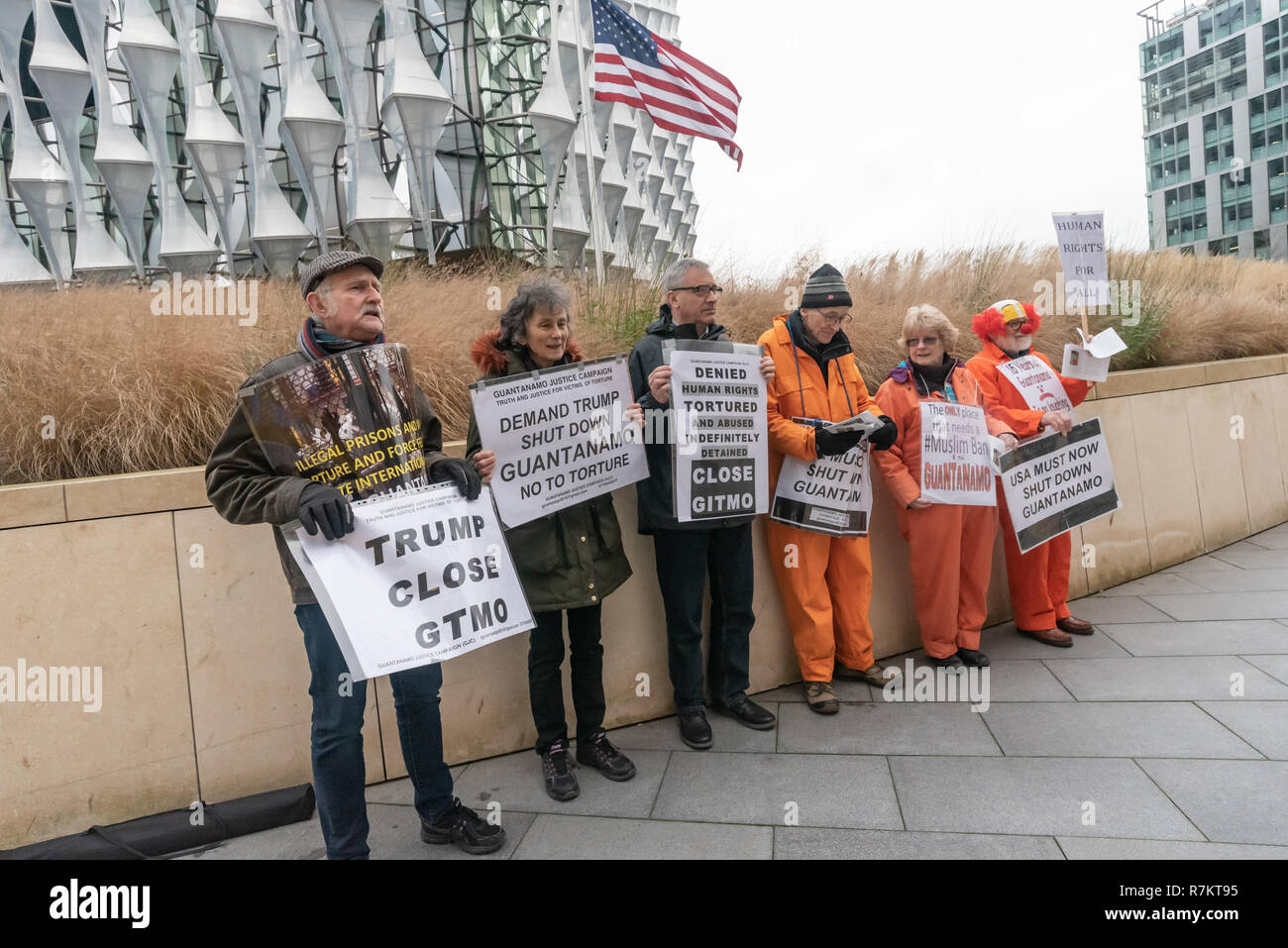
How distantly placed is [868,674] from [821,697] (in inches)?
18.7

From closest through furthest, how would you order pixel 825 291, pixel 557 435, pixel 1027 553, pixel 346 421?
pixel 346 421 < pixel 557 435 < pixel 825 291 < pixel 1027 553

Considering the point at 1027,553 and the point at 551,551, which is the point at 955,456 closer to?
the point at 1027,553

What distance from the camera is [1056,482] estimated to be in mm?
5246

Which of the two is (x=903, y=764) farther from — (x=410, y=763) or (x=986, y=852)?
(x=410, y=763)

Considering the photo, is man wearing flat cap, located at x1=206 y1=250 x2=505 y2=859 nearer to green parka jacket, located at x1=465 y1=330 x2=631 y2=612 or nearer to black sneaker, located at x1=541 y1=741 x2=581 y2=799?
green parka jacket, located at x1=465 y1=330 x2=631 y2=612

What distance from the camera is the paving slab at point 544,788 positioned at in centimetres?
361

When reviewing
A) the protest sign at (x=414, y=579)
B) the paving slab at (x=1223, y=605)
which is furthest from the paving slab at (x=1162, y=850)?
the paving slab at (x=1223, y=605)

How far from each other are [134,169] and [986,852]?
33.4m

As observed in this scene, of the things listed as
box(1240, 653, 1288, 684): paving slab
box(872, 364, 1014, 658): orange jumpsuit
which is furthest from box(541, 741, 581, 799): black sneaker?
box(1240, 653, 1288, 684): paving slab

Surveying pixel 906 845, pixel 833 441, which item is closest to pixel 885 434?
pixel 833 441

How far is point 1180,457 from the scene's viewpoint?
715 centimetres

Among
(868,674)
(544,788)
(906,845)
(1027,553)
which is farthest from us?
(1027,553)

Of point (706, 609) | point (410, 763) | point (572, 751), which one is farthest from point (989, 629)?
point (410, 763)

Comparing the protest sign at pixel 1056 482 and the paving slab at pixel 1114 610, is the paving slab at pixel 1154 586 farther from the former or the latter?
the protest sign at pixel 1056 482
